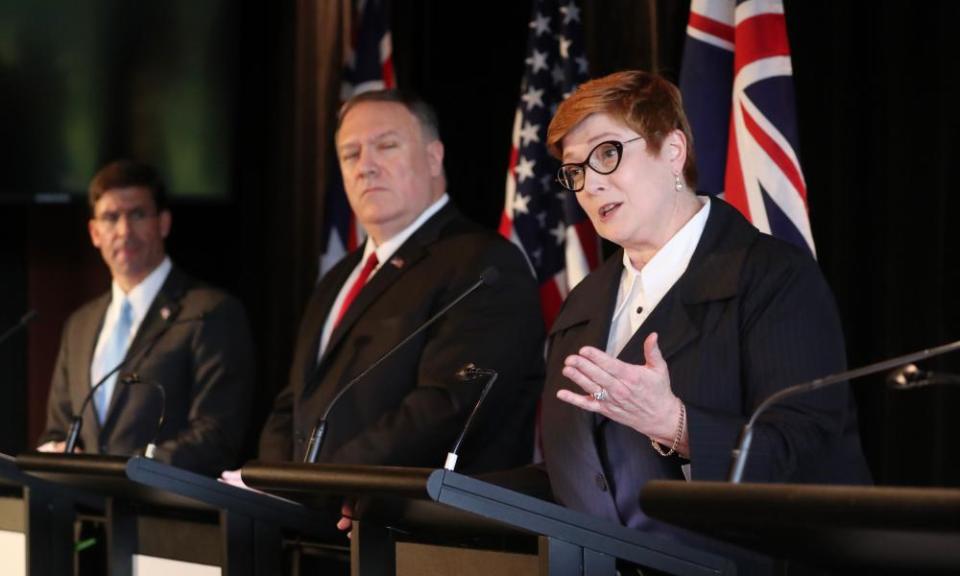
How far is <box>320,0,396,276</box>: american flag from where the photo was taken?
5320mm

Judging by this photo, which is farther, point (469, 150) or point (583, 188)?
point (469, 150)

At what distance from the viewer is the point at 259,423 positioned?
19.5 feet

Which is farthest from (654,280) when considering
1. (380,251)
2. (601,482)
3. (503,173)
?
(503,173)

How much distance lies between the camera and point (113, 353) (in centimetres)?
484

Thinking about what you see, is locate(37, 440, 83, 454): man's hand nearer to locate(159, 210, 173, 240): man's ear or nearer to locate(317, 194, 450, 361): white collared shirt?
locate(159, 210, 173, 240): man's ear

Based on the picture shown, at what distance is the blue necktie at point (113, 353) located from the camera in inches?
185

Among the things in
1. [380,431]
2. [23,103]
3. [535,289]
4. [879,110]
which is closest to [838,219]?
[879,110]

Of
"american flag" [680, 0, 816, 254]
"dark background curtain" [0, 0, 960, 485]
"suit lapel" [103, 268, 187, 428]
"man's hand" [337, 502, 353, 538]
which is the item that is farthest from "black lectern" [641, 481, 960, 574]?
"suit lapel" [103, 268, 187, 428]

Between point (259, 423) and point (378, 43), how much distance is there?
163cm

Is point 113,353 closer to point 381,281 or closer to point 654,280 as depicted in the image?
point 381,281

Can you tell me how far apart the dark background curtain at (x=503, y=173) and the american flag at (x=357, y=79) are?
0.13 metres

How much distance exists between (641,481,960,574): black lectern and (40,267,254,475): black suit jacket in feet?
9.15

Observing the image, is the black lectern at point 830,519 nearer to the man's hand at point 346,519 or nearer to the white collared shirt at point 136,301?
the man's hand at point 346,519

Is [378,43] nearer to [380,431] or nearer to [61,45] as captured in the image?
[61,45]
